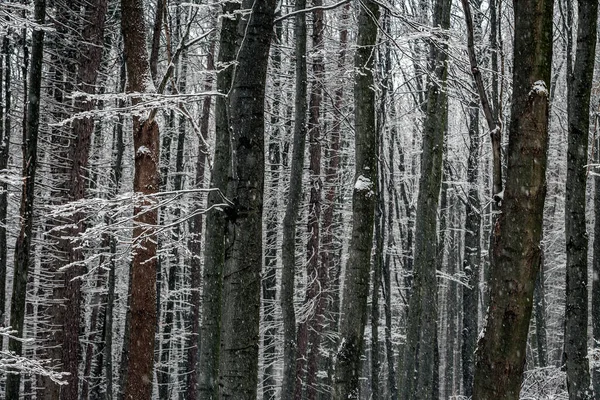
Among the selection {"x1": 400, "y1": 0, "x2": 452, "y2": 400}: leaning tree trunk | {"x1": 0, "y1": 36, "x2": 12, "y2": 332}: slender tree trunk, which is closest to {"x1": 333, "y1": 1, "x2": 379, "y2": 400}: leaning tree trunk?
{"x1": 400, "y1": 0, "x2": 452, "y2": 400}: leaning tree trunk

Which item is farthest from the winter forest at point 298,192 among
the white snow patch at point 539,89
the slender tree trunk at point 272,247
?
the slender tree trunk at point 272,247

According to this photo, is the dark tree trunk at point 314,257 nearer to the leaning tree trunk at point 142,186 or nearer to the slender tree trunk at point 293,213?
the slender tree trunk at point 293,213

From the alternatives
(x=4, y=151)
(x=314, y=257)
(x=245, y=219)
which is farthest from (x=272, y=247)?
(x=245, y=219)

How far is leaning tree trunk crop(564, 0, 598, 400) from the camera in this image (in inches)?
245

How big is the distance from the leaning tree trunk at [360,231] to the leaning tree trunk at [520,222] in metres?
3.50

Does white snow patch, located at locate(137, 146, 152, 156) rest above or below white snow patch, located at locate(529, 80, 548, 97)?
above

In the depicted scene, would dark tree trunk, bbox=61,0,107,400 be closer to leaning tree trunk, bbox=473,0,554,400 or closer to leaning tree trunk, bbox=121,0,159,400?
leaning tree trunk, bbox=121,0,159,400

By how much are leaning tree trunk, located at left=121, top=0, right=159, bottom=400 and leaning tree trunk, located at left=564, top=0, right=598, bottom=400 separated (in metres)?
4.62

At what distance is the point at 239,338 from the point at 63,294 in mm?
8301

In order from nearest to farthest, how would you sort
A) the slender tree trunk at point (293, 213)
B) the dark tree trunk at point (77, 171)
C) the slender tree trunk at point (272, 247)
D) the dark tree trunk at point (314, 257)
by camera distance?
the dark tree trunk at point (77, 171)
the slender tree trunk at point (293, 213)
the dark tree trunk at point (314, 257)
the slender tree trunk at point (272, 247)

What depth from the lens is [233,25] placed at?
8102mm

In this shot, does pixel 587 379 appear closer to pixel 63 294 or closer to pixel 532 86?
pixel 532 86

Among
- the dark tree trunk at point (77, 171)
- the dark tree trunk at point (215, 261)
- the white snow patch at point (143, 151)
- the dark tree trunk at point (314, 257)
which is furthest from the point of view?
the dark tree trunk at point (314, 257)

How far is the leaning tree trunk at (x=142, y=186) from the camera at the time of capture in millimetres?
6652
